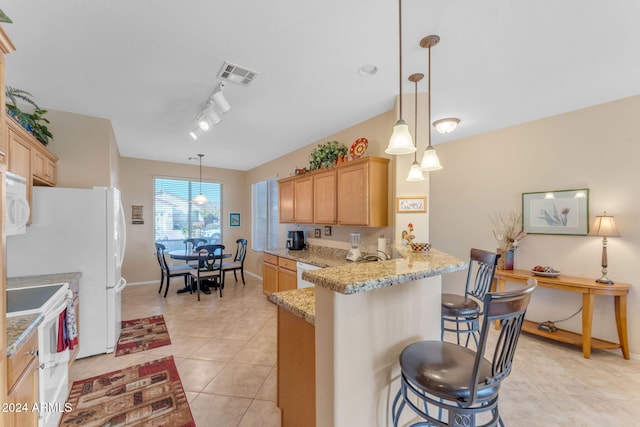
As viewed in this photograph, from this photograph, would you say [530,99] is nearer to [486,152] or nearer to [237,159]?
[486,152]

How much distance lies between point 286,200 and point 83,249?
286cm

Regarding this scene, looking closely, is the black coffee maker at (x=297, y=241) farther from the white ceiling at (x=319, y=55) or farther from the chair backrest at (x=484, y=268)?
the chair backrest at (x=484, y=268)

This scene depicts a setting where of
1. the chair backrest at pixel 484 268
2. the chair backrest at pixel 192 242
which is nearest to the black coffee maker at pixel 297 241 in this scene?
the chair backrest at pixel 192 242

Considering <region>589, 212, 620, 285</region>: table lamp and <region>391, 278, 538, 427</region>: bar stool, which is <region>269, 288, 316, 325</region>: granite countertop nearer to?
<region>391, 278, 538, 427</region>: bar stool

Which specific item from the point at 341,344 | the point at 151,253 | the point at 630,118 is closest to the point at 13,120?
the point at 341,344

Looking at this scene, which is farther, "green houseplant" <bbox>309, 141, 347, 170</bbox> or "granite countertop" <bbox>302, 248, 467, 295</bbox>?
"green houseplant" <bbox>309, 141, 347, 170</bbox>

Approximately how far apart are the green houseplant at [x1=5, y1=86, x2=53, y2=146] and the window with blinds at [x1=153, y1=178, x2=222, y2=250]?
123 inches

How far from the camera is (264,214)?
21.2 feet

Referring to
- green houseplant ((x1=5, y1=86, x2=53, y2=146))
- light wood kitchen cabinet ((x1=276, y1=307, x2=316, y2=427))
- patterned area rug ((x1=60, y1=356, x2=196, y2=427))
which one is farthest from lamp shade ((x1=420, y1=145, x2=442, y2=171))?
green houseplant ((x1=5, y1=86, x2=53, y2=146))

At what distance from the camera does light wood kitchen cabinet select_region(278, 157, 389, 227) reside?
124 inches

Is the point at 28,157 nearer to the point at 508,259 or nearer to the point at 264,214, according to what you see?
the point at 264,214

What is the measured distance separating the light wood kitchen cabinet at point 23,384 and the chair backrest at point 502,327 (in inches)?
77.2

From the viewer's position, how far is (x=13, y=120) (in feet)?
7.14

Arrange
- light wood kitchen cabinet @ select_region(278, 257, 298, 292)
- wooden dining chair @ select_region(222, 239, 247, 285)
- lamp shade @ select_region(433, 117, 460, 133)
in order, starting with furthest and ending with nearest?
wooden dining chair @ select_region(222, 239, 247, 285) < light wood kitchen cabinet @ select_region(278, 257, 298, 292) < lamp shade @ select_region(433, 117, 460, 133)
